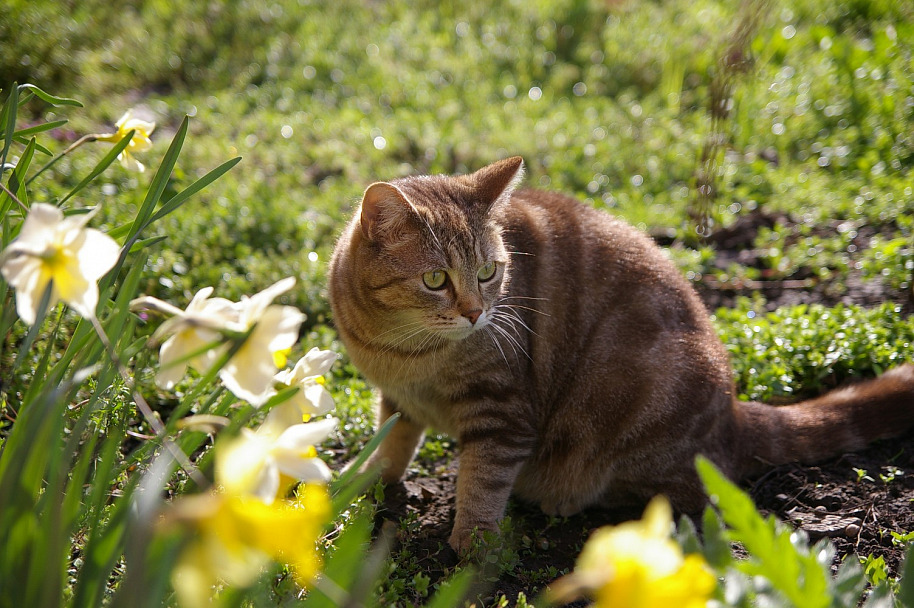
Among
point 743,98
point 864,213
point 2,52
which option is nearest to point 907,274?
point 864,213

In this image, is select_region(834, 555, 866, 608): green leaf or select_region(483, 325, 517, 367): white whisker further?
select_region(483, 325, 517, 367): white whisker

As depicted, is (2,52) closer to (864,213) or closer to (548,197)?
(548,197)

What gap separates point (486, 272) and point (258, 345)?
1.38 meters

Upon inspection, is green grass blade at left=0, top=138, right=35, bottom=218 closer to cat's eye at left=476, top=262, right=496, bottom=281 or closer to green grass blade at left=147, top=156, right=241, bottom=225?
green grass blade at left=147, top=156, right=241, bottom=225

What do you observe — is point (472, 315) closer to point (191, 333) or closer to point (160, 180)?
point (160, 180)

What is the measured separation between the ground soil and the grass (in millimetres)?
122

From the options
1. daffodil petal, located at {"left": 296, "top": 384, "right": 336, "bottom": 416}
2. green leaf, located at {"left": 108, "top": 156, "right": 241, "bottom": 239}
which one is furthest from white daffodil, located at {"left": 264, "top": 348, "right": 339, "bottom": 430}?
green leaf, located at {"left": 108, "top": 156, "right": 241, "bottom": 239}

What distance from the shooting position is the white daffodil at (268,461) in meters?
1.08

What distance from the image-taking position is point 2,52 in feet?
17.9

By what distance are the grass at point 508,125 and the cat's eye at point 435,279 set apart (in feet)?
2.95

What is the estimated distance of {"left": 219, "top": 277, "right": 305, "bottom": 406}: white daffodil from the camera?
1.37 meters

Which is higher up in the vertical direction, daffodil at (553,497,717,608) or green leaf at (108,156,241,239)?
green leaf at (108,156,241,239)

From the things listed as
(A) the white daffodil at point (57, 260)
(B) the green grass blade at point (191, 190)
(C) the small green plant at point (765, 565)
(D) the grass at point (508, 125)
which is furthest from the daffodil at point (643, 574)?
(B) the green grass blade at point (191, 190)

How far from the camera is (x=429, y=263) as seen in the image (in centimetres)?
257
